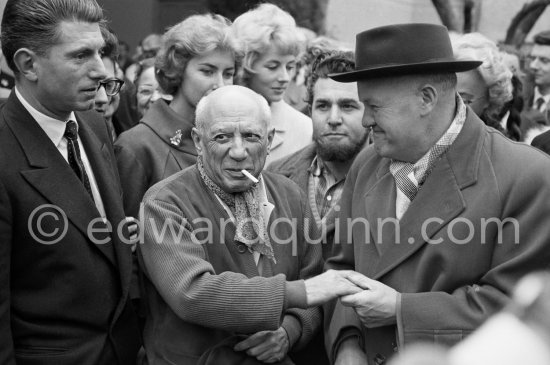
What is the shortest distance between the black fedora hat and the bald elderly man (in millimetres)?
495

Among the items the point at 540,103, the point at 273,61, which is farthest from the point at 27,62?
the point at 540,103

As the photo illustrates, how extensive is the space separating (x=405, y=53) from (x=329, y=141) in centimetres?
114

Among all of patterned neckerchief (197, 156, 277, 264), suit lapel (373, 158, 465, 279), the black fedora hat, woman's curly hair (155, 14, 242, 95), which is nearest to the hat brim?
the black fedora hat

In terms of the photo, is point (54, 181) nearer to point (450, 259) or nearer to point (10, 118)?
point (10, 118)

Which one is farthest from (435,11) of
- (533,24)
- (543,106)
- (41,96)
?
(41,96)

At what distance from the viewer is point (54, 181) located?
10.7ft

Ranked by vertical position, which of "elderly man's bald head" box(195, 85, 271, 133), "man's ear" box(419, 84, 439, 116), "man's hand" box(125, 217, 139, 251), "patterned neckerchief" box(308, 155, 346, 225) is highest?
"man's ear" box(419, 84, 439, 116)

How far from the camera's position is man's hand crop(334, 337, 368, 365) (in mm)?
3451

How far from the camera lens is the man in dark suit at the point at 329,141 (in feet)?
14.4

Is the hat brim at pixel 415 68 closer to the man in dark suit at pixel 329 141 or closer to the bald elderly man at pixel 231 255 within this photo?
the bald elderly man at pixel 231 255

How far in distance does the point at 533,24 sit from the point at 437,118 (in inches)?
313

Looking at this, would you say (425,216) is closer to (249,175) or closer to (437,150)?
(437,150)

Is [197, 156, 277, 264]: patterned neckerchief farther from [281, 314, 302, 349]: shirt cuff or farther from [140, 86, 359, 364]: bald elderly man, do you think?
[281, 314, 302, 349]: shirt cuff

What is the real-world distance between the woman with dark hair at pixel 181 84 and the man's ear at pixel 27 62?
1.13 m
